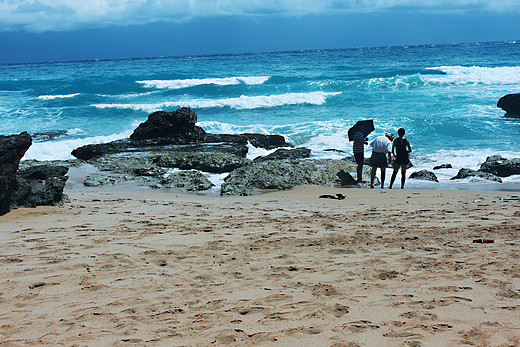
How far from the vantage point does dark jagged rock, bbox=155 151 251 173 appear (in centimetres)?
1182

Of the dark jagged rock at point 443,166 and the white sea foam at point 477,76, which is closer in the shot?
the dark jagged rock at point 443,166

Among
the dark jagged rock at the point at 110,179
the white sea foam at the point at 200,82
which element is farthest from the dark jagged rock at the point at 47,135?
the white sea foam at the point at 200,82

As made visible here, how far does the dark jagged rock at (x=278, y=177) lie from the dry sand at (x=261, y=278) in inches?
107

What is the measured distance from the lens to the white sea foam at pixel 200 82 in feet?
131

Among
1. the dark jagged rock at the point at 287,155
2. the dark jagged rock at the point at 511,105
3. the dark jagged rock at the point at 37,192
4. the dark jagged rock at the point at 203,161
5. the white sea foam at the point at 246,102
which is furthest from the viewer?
the white sea foam at the point at 246,102

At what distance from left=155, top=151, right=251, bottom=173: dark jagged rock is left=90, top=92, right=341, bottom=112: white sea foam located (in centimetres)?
1657

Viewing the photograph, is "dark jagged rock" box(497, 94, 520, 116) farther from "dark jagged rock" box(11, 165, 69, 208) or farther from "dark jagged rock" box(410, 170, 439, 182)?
"dark jagged rock" box(11, 165, 69, 208)

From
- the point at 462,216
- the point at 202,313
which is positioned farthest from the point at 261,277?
the point at 462,216

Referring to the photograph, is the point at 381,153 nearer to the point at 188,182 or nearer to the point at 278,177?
the point at 278,177

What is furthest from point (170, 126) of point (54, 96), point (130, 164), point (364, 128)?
point (54, 96)

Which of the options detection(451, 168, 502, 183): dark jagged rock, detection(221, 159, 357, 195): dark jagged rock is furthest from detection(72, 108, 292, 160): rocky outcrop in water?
detection(451, 168, 502, 183): dark jagged rock

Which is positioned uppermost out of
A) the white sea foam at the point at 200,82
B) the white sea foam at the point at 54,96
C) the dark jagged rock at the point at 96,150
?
the white sea foam at the point at 200,82

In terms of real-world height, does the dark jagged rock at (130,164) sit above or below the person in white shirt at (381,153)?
below

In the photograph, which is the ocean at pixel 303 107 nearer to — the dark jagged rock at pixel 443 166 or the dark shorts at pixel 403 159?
the dark jagged rock at pixel 443 166
